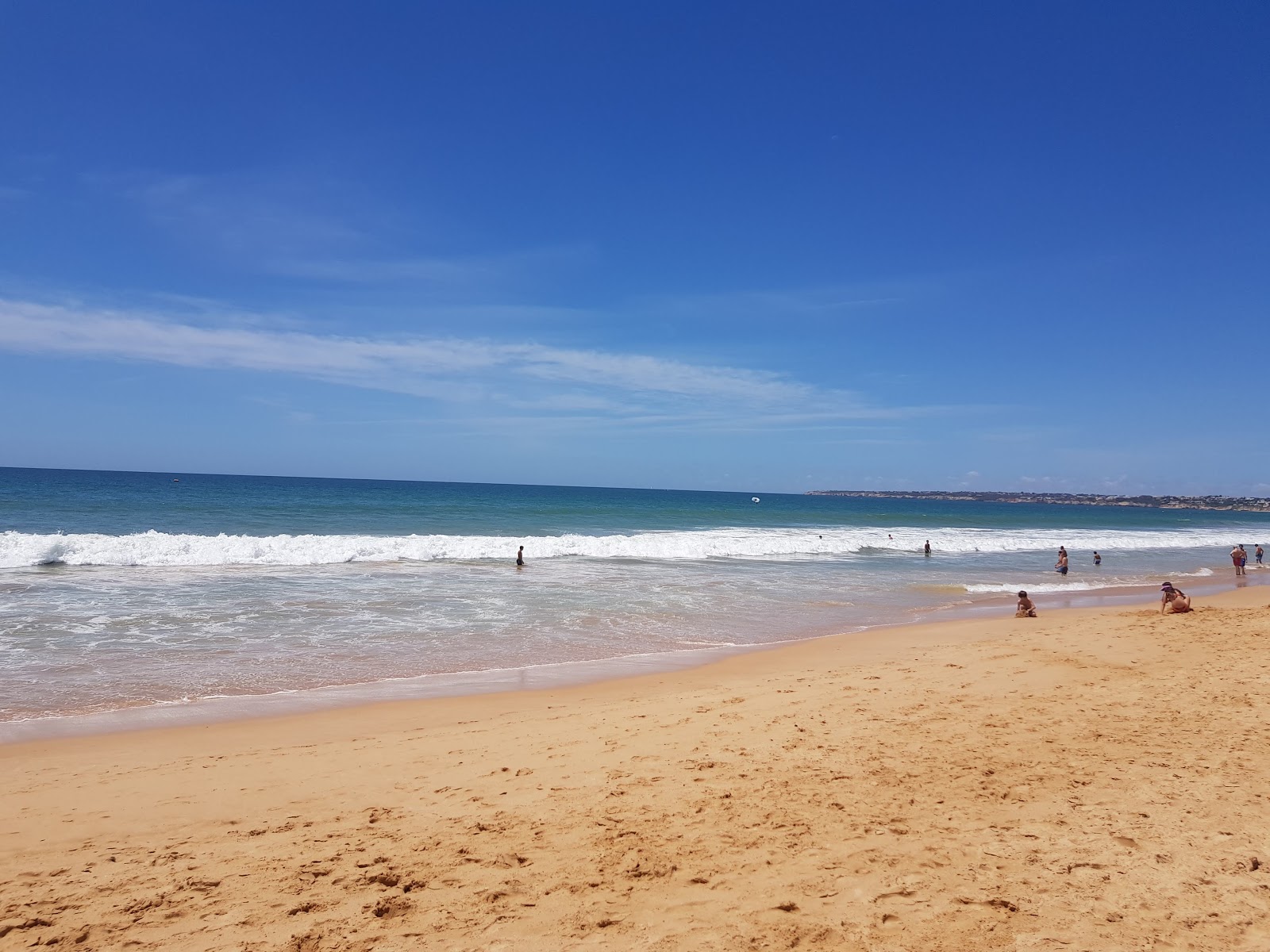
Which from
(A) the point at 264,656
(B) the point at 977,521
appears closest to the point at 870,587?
(A) the point at 264,656

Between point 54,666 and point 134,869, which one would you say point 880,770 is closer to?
point 134,869

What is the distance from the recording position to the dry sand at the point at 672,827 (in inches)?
152

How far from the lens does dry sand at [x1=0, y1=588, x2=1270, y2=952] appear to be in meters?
3.86

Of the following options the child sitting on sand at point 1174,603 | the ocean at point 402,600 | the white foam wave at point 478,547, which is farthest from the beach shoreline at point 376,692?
the white foam wave at point 478,547

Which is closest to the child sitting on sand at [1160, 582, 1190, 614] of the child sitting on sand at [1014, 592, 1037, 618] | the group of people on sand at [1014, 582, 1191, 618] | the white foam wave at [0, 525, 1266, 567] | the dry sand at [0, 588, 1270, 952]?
the group of people on sand at [1014, 582, 1191, 618]

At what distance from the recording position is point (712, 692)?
9328 millimetres

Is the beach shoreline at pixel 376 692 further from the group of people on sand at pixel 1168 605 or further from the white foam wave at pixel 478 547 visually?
the white foam wave at pixel 478 547

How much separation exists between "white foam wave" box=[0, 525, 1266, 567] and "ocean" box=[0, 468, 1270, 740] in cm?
12

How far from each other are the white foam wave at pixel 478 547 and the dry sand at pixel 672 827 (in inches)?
679

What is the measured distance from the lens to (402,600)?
55.7 feet

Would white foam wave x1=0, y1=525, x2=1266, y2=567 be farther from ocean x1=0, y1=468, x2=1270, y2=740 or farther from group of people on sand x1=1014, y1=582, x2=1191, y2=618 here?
group of people on sand x1=1014, y1=582, x2=1191, y2=618

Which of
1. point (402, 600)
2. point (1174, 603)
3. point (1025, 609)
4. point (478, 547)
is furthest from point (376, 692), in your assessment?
point (478, 547)

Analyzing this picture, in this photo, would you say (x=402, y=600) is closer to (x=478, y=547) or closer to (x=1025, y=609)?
(x=478, y=547)

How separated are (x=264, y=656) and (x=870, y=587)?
17175mm
